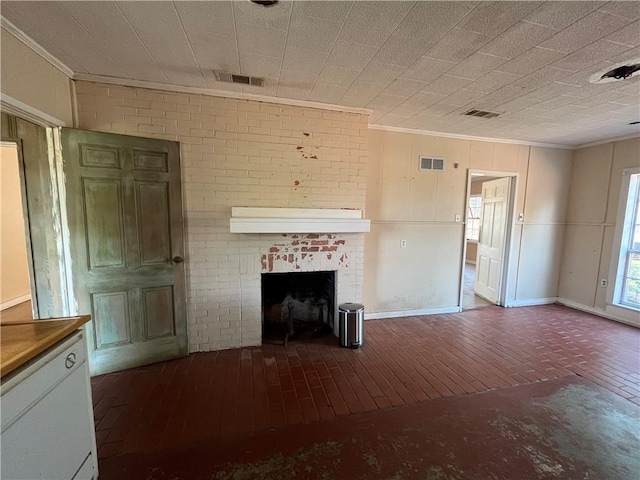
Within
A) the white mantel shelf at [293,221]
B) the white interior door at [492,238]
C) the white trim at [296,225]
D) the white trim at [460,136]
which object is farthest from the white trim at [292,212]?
the white interior door at [492,238]

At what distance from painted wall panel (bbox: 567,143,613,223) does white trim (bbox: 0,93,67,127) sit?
6.80m

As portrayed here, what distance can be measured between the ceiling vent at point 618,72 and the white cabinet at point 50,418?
409 cm

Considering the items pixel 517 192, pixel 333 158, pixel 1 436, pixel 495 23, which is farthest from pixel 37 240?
pixel 517 192

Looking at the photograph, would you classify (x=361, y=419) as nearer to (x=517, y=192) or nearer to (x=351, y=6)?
(x=351, y=6)

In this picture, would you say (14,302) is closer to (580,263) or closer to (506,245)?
(506,245)

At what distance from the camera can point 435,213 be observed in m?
4.13

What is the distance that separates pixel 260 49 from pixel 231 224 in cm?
149

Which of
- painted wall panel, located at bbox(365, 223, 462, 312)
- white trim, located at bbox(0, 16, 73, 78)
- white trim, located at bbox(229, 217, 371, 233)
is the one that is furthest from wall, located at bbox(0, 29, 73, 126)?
painted wall panel, located at bbox(365, 223, 462, 312)

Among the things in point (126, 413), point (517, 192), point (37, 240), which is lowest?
point (126, 413)

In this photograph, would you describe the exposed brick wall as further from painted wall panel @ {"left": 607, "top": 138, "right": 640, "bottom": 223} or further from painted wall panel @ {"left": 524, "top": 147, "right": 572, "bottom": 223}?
painted wall panel @ {"left": 607, "top": 138, "right": 640, "bottom": 223}

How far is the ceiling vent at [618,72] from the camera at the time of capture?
2.15 metres

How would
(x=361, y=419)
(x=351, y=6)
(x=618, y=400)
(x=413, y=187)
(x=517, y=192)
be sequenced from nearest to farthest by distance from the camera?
(x=351, y=6) < (x=361, y=419) < (x=618, y=400) < (x=413, y=187) < (x=517, y=192)

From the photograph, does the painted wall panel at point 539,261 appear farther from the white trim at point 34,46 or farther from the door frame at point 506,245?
the white trim at point 34,46

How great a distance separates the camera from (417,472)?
5.34 feet
